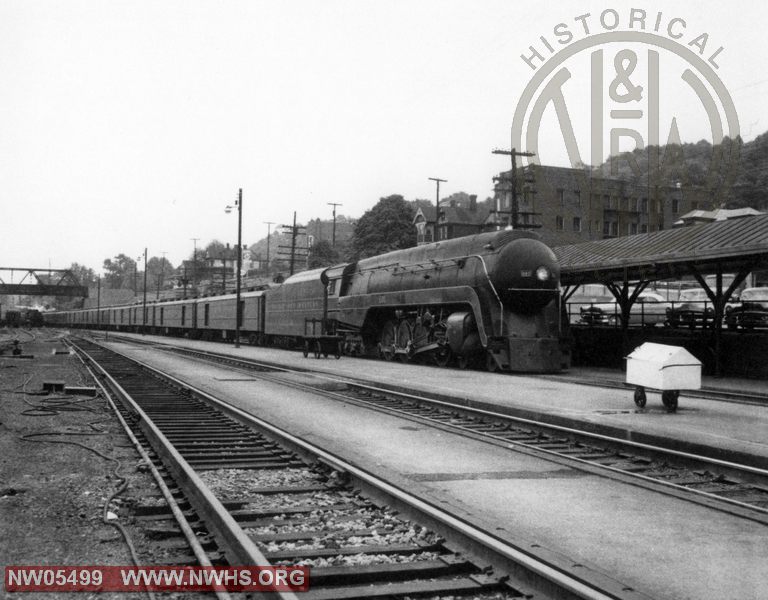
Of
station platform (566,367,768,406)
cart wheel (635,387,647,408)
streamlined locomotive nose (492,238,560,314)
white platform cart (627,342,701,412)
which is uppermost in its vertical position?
streamlined locomotive nose (492,238,560,314)

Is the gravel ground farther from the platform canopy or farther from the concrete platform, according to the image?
the platform canopy

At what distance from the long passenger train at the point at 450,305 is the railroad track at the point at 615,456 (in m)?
5.92

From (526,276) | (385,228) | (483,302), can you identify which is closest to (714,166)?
(526,276)

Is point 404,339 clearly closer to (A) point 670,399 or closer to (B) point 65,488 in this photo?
(A) point 670,399

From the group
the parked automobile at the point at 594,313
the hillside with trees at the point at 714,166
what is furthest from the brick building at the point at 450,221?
the parked automobile at the point at 594,313

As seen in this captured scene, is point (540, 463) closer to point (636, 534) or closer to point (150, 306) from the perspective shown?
point (636, 534)

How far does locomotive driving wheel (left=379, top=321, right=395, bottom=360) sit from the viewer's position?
24.2 meters

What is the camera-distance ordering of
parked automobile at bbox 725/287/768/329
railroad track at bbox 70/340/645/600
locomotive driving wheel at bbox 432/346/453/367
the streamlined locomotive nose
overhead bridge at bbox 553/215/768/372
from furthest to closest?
locomotive driving wheel at bbox 432/346/453/367, parked automobile at bbox 725/287/768/329, the streamlined locomotive nose, overhead bridge at bbox 553/215/768/372, railroad track at bbox 70/340/645/600

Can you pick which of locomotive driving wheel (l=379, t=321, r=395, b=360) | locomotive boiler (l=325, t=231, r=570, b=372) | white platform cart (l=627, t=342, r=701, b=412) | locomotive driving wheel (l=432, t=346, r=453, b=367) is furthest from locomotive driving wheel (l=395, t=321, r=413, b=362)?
white platform cart (l=627, t=342, r=701, b=412)

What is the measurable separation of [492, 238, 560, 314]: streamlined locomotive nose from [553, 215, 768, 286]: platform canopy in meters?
1.63

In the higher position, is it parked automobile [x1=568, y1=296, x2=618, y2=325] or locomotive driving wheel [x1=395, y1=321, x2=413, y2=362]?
parked automobile [x1=568, y1=296, x2=618, y2=325]

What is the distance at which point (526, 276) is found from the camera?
18.4 meters

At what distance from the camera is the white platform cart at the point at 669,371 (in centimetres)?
1107

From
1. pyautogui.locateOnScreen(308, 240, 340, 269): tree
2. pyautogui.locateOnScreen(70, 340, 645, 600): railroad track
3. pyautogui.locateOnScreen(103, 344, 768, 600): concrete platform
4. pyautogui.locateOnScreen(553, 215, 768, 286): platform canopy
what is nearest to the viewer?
pyautogui.locateOnScreen(70, 340, 645, 600): railroad track
